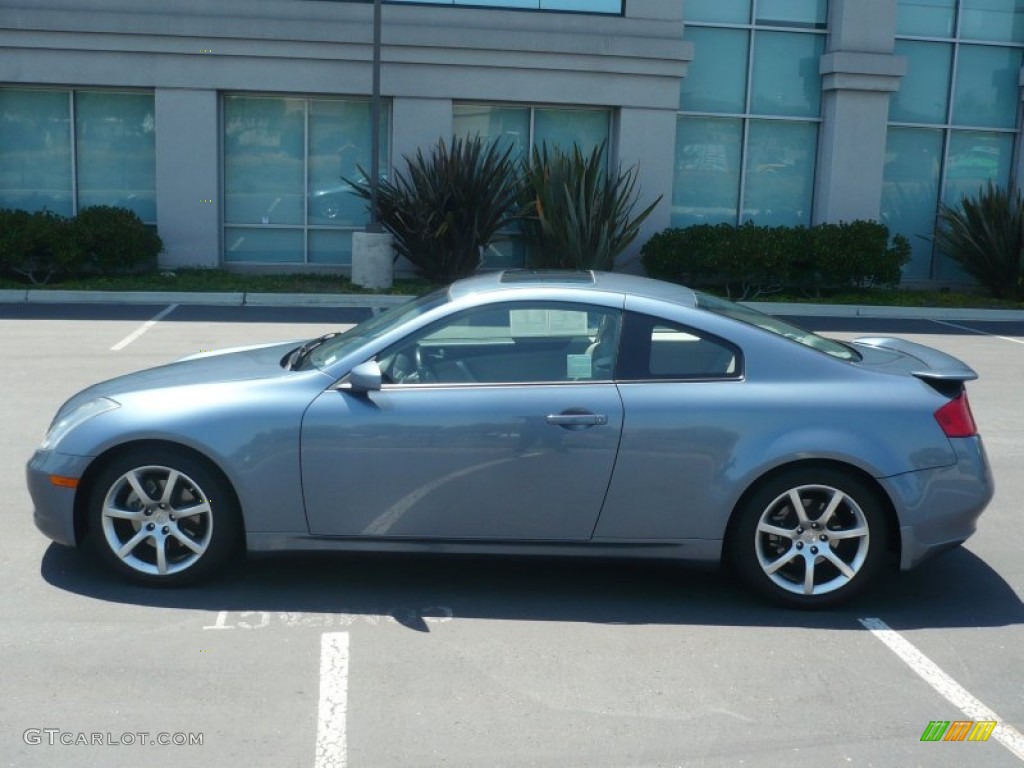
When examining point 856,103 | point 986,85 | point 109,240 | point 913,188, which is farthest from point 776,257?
point 109,240

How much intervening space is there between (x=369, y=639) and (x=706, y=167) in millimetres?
16355

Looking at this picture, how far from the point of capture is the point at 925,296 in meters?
19.2

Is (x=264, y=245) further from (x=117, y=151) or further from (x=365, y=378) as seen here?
(x=365, y=378)

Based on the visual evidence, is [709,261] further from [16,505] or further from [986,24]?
[16,505]

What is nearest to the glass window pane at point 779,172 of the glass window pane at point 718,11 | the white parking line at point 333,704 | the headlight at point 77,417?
the glass window pane at point 718,11

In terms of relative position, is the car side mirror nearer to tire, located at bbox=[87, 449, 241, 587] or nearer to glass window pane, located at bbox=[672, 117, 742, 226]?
tire, located at bbox=[87, 449, 241, 587]

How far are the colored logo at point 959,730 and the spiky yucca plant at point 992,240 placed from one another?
1577 centimetres

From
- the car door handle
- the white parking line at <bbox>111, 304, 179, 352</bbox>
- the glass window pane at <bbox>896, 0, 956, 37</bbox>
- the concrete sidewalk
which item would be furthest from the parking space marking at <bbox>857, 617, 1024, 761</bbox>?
the glass window pane at <bbox>896, 0, 956, 37</bbox>

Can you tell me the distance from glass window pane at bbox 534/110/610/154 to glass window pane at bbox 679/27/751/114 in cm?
146

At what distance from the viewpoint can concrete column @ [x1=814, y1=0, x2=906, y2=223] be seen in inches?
768

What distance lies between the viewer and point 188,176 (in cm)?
1877

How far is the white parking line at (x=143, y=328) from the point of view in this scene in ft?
41.4

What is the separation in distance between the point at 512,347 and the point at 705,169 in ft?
50.2

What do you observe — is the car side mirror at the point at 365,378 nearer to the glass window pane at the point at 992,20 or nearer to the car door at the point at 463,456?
the car door at the point at 463,456
